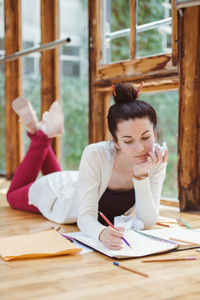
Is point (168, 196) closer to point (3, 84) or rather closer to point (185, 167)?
point (185, 167)

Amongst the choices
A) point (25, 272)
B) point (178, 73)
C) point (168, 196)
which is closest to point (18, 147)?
point (168, 196)

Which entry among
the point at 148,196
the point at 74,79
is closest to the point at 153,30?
the point at 74,79

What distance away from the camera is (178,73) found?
8.68ft

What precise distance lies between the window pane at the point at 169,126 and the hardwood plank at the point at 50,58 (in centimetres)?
113

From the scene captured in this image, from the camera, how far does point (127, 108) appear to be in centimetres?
183

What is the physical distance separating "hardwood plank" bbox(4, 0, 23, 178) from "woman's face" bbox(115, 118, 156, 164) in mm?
2744

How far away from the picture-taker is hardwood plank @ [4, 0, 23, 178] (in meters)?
4.33

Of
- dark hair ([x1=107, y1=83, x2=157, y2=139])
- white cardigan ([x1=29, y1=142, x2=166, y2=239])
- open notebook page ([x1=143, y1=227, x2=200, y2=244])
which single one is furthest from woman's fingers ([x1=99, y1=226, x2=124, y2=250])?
dark hair ([x1=107, y1=83, x2=157, y2=139])

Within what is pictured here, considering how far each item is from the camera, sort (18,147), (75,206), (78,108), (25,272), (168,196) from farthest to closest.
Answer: (18,147)
(78,108)
(168,196)
(75,206)
(25,272)

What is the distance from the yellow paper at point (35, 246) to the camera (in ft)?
5.22

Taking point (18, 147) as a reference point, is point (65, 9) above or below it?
above

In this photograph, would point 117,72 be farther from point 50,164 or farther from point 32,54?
point 32,54

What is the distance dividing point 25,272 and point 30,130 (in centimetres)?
152

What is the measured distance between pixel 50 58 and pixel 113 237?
2.61 metres
